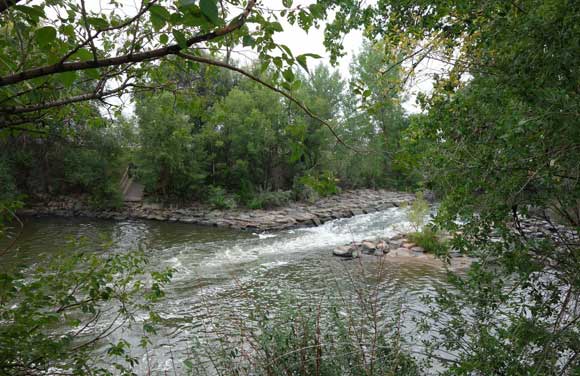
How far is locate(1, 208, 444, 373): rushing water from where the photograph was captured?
19.7 feet

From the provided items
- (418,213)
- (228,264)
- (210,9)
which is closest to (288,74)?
(210,9)

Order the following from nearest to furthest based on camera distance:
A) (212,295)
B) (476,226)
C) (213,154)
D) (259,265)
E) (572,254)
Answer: (572,254)
(476,226)
(212,295)
(259,265)
(213,154)

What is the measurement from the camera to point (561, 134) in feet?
6.66

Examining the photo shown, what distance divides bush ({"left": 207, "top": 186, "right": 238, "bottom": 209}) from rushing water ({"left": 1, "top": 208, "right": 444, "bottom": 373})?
2581 millimetres

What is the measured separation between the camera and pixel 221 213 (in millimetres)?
16750

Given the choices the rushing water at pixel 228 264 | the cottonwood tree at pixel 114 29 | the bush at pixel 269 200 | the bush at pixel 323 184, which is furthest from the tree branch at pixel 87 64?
the bush at pixel 269 200

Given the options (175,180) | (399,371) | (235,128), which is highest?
(235,128)

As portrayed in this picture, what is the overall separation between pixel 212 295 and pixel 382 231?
27.2 ft

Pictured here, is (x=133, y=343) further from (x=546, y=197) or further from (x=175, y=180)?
(x=175, y=180)

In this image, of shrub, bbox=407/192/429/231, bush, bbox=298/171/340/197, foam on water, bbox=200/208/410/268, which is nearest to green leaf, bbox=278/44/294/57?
bush, bbox=298/171/340/197

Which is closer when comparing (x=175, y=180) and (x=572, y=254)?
(x=572, y=254)

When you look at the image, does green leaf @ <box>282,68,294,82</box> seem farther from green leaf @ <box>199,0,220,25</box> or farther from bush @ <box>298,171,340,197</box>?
green leaf @ <box>199,0,220,25</box>

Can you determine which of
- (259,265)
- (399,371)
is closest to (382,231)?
(259,265)

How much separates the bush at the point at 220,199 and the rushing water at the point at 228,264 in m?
2.58
